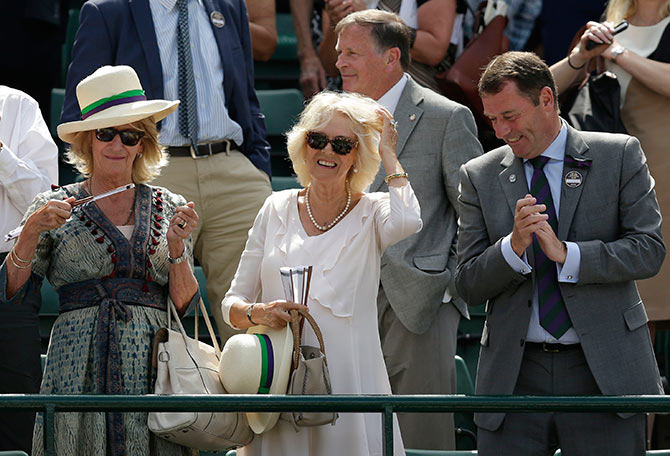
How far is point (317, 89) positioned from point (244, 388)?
11.0ft

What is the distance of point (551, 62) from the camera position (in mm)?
6824

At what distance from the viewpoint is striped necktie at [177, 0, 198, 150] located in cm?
550

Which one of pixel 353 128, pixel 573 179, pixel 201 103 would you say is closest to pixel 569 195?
pixel 573 179

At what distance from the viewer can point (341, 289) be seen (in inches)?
161

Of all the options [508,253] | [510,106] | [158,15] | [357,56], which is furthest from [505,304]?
[158,15]

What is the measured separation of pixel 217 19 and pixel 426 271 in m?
1.57

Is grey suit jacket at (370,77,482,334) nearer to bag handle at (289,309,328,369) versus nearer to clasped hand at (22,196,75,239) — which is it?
bag handle at (289,309,328,369)

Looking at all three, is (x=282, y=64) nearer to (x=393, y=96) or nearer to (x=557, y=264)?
(x=393, y=96)

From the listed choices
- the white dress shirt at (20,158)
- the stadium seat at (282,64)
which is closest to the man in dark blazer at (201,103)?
the white dress shirt at (20,158)

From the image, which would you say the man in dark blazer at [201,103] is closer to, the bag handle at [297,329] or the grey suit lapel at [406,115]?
the grey suit lapel at [406,115]

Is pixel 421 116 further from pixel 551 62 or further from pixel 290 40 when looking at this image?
pixel 290 40

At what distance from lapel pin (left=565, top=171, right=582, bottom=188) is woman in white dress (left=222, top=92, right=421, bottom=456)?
53 cm

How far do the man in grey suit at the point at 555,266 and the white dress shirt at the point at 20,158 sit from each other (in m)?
1.78

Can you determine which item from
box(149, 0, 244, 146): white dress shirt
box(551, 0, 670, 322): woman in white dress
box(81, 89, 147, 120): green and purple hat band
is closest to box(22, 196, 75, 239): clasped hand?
box(81, 89, 147, 120): green and purple hat band
